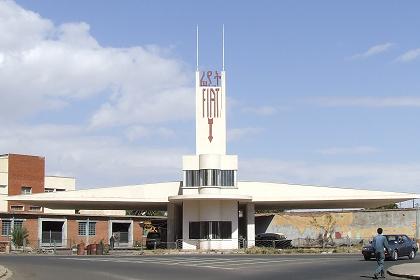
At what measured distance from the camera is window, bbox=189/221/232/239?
198 ft

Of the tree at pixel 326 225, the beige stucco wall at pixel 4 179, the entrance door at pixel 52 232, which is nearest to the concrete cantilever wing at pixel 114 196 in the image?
the entrance door at pixel 52 232

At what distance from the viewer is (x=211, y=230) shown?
6056cm

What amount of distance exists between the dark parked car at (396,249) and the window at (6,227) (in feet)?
157

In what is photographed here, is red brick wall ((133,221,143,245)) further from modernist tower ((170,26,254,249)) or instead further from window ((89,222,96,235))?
modernist tower ((170,26,254,249))

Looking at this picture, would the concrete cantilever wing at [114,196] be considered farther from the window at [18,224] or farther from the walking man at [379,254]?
the walking man at [379,254]

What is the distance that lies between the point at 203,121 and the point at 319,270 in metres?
33.0

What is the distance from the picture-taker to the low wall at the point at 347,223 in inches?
2884

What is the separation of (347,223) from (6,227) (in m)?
37.4

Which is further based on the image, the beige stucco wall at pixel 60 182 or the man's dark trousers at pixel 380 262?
the beige stucco wall at pixel 60 182

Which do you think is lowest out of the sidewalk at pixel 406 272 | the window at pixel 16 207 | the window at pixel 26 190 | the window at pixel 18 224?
the sidewalk at pixel 406 272

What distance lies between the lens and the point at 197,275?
26562 millimetres

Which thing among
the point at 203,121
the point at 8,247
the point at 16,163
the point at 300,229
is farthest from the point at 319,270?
the point at 16,163

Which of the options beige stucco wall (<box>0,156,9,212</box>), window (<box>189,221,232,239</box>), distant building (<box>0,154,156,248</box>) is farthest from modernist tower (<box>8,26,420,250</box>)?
beige stucco wall (<box>0,156,9,212</box>)

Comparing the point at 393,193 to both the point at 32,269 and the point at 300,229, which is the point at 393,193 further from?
the point at 32,269
